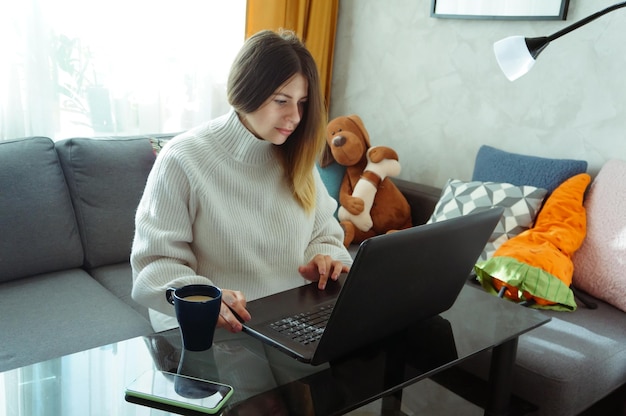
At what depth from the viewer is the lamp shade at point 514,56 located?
67.2 inches

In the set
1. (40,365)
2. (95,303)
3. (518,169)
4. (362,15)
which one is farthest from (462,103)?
(40,365)

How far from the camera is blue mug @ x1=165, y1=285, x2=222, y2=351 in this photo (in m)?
1.01

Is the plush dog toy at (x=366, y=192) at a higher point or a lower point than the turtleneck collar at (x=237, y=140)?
lower

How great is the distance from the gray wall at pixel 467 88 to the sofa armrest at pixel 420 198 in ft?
0.54

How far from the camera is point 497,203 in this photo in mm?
2207

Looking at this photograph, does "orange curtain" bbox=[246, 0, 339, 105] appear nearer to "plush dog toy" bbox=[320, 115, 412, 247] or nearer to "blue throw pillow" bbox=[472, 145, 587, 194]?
"plush dog toy" bbox=[320, 115, 412, 247]

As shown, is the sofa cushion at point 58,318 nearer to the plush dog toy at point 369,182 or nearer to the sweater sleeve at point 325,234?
the sweater sleeve at point 325,234

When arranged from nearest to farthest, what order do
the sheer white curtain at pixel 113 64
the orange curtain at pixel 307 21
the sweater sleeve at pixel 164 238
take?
1. the sweater sleeve at pixel 164 238
2. the sheer white curtain at pixel 113 64
3. the orange curtain at pixel 307 21

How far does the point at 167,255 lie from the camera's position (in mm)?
1331

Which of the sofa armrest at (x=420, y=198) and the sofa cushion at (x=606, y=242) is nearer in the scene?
the sofa cushion at (x=606, y=242)

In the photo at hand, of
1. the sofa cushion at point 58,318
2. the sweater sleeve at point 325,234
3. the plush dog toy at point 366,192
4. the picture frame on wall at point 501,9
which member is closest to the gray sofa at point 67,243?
the sofa cushion at point 58,318

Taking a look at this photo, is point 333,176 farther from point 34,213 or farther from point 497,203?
point 34,213

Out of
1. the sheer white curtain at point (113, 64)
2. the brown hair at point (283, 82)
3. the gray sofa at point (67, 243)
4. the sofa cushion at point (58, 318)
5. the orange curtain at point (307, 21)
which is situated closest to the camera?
the brown hair at point (283, 82)

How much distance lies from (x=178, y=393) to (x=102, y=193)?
4.41ft
